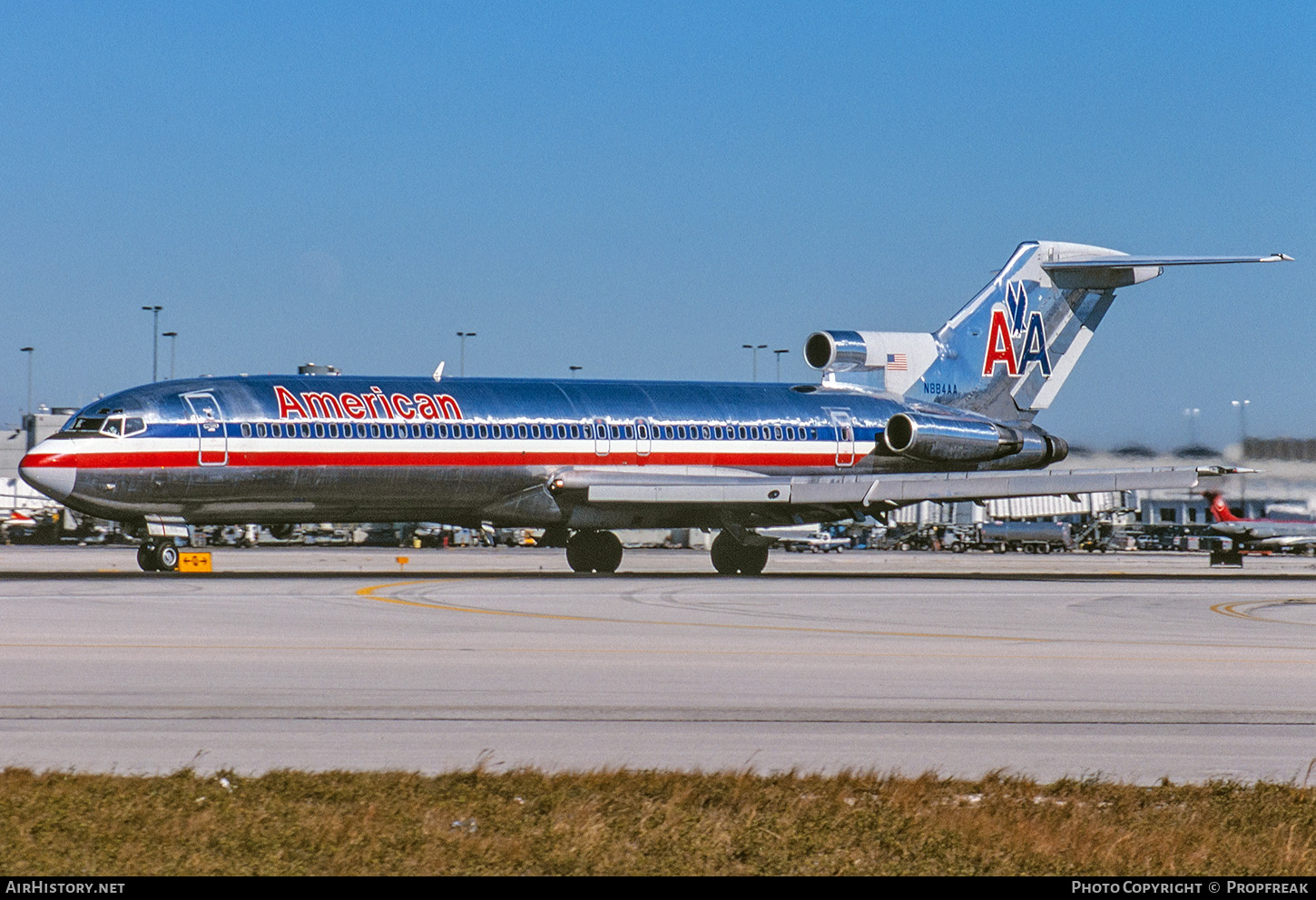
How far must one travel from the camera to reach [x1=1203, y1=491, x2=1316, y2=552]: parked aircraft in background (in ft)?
258

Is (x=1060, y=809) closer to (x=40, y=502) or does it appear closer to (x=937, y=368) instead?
(x=937, y=368)

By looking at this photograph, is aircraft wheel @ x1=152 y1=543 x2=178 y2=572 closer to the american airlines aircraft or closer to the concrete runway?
the american airlines aircraft

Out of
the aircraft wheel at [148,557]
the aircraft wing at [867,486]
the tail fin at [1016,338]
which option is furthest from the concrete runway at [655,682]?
the tail fin at [1016,338]

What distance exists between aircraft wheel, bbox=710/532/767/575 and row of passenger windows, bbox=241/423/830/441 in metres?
2.88

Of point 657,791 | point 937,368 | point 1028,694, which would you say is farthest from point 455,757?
point 937,368

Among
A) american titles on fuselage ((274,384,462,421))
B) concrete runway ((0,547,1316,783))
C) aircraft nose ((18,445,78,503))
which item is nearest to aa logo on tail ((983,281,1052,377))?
american titles on fuselage ((274,384,462,421))

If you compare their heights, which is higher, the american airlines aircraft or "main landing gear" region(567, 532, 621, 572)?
the american airlines aircraft

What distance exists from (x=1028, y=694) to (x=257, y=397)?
87.0 feet

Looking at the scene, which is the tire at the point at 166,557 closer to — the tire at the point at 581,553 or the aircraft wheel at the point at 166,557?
the aircraft wheel at the point at 166,557

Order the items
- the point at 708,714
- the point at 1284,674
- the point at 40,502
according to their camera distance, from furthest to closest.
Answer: the point at 40,502 → the point at 1284,674 → the point at 708,714

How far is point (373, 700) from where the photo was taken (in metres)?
14.6

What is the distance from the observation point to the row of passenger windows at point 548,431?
37969 mm

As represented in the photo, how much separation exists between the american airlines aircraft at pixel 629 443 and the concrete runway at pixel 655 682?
6.39 metres

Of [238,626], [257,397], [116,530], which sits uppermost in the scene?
[257,397]
